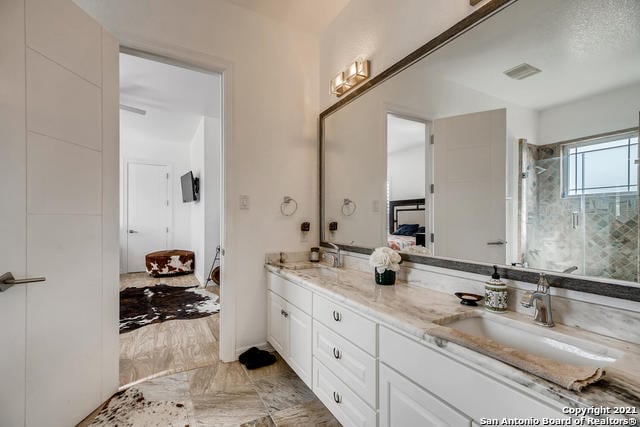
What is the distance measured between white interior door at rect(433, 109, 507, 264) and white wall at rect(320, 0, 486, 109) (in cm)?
53

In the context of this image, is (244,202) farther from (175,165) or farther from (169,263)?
(175,165)

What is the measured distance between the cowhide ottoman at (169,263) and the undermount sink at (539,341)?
5.25 meters

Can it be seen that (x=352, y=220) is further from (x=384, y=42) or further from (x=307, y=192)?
(x=384, y=42)

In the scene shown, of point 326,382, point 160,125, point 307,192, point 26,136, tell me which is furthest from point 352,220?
point 160,125

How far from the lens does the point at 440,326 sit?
1.00m

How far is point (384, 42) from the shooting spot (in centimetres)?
190

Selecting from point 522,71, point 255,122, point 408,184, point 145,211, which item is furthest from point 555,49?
point 145,211

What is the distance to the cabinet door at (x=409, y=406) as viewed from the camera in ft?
2.93

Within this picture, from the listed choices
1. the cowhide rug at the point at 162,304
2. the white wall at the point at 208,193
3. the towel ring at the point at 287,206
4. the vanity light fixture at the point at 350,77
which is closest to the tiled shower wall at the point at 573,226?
the vanity light fixture at the point at 350,77

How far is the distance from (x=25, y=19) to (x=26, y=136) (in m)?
0.55

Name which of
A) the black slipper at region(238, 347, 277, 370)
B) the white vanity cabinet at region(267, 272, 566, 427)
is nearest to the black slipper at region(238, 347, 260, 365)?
the black slipper at region(238, 347, 277, 370)

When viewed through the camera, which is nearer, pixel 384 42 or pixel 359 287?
pixel 359 287

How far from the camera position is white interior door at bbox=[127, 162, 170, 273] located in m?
5.53

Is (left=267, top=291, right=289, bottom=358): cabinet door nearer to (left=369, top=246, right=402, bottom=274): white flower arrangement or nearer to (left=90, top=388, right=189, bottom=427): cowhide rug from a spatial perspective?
(left=90, top=388, right=189, bottom=427): cowhide rug
